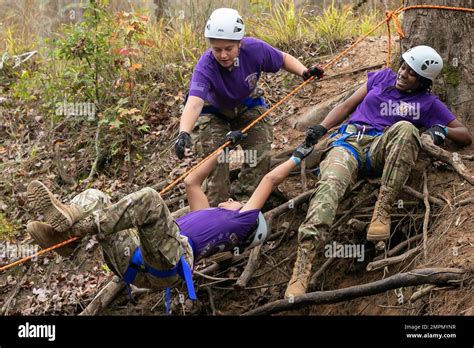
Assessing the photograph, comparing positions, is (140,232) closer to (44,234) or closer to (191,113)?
(44,234)

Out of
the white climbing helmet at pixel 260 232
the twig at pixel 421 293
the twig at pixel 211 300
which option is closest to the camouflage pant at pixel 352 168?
the white climbing helmet at pixel 260 232

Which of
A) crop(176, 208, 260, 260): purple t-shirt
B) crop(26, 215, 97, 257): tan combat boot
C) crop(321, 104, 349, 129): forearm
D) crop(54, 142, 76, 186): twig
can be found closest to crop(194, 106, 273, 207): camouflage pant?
crop(321, 104, 349, 129): forearm

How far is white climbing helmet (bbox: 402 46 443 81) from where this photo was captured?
20.7ft

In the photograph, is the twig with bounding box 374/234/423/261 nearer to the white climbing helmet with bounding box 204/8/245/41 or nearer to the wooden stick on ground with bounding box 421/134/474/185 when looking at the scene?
the wooden stick on ground with bounding box 421/134/474/185

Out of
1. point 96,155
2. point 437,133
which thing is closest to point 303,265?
point 437,133

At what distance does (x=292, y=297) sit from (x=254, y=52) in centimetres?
232

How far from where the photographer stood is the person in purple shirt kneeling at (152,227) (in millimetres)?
4820

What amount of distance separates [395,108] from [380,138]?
0.45 meters

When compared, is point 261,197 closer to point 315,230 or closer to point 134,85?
point 315,230

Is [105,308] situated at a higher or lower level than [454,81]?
lower

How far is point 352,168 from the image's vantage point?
6.20m

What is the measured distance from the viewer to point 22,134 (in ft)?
32.2

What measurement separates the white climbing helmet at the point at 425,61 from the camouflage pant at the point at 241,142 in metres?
1.44
